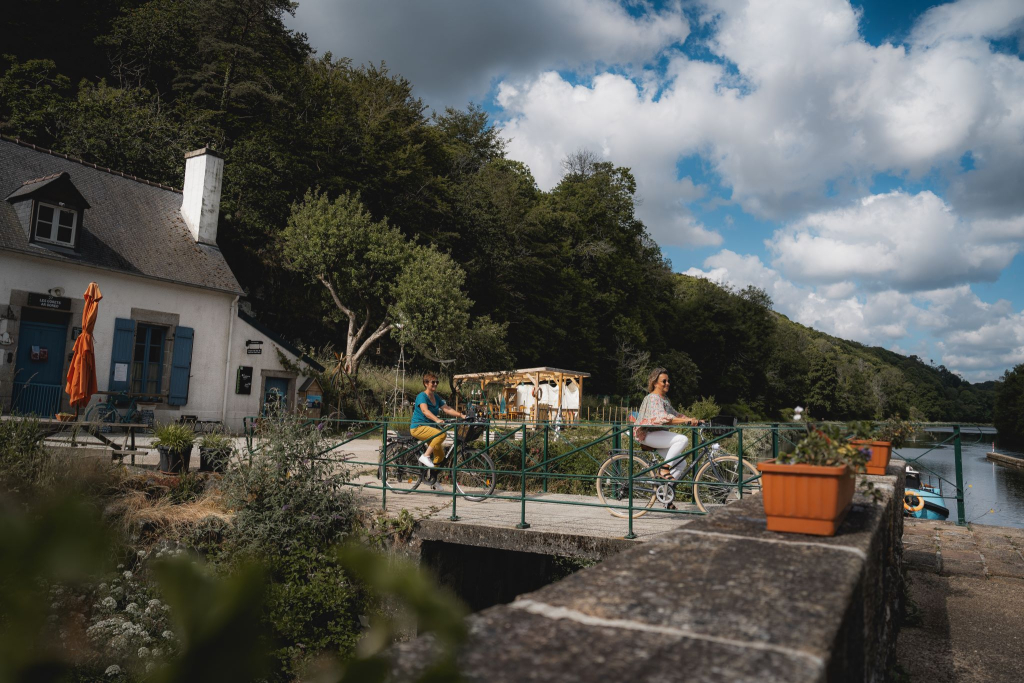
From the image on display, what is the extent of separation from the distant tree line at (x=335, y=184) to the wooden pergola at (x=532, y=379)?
3.31 ft

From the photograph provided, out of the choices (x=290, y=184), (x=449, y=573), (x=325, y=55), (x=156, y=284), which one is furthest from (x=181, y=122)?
(x=449, y=573)

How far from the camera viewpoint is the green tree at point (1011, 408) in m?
50.9

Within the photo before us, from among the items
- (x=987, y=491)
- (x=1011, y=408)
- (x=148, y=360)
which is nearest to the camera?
(x=148, y=360)

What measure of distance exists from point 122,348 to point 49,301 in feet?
5.70

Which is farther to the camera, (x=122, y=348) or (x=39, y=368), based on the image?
(x=122, y=348)

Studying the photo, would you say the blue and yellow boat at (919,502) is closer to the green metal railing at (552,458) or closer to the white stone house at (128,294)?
the green metal railing at (552,458)

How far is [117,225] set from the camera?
1625cm

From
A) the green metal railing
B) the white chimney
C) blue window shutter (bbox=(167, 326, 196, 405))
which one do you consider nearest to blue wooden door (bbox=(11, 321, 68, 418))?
blue window shutter (bbox=(167, 326, 196, 405))

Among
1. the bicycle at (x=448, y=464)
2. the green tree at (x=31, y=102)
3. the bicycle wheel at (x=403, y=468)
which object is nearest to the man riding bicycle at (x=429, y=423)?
the bicycle at (x=448, y=464)

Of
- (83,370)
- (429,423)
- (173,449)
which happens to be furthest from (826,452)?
(83,370)

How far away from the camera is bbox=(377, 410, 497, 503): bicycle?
8.12m

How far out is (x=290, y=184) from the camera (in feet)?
78.6

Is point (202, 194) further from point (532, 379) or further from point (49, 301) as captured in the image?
point (532, 379)

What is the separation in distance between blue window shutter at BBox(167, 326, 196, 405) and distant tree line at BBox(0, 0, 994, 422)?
4.76 meters
